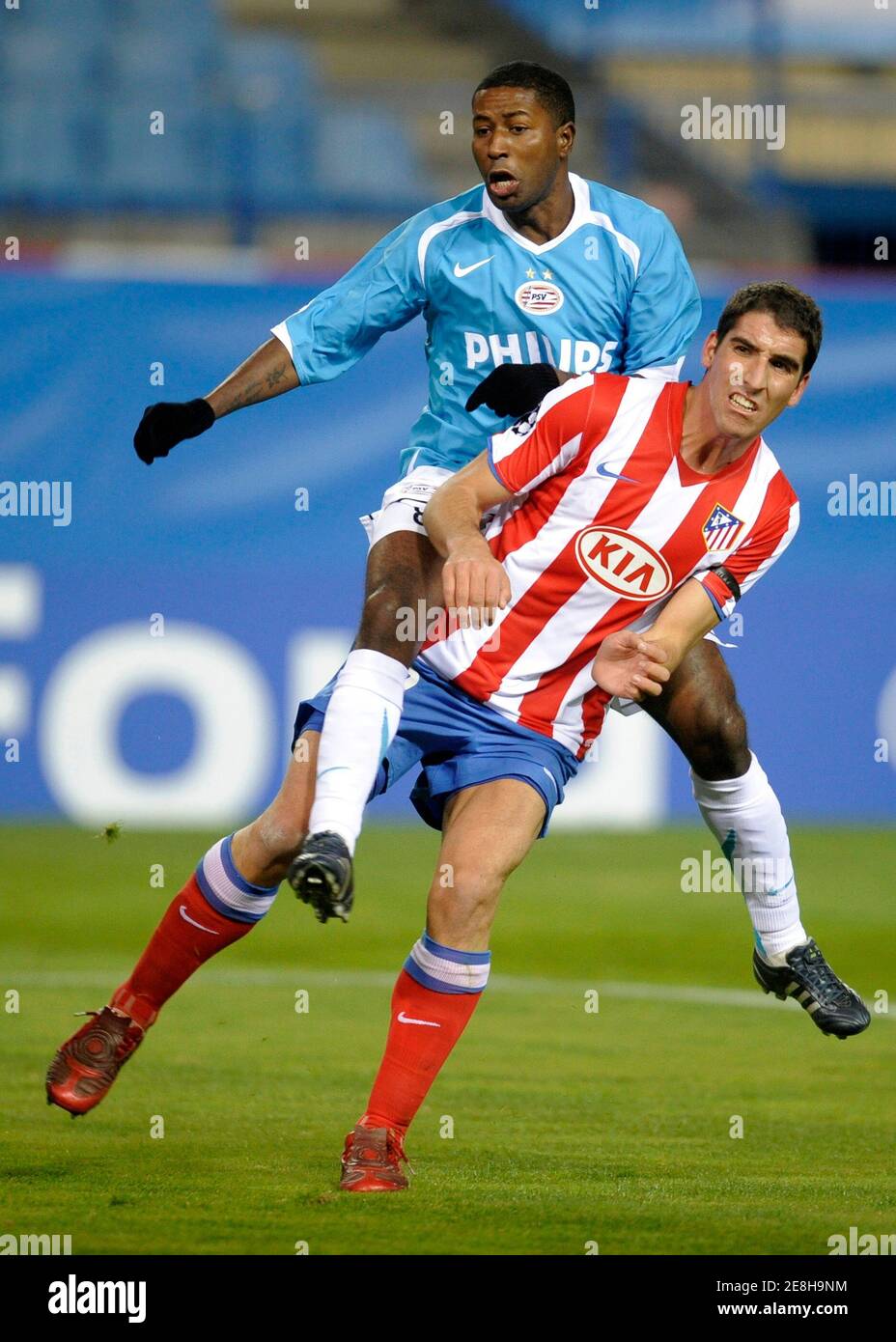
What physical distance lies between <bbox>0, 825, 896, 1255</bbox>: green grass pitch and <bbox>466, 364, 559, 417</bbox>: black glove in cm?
178

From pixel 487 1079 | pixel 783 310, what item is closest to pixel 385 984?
pixel 487 1079

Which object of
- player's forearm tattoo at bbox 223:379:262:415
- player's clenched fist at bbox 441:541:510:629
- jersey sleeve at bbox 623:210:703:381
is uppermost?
jersey sleeve at bbox 623:210:703:381

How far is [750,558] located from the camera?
4883 mm

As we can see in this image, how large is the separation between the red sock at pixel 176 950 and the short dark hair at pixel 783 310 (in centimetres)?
188

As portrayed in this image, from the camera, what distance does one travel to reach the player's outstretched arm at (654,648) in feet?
14.5

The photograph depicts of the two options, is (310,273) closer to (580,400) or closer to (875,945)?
(875,945)

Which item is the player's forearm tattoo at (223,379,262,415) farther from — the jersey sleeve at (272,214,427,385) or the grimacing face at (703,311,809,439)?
the grimacing face at (703,311,809,439)

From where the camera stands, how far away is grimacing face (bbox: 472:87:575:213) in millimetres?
4754

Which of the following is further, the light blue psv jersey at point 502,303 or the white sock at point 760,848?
the white sock at point 760,848

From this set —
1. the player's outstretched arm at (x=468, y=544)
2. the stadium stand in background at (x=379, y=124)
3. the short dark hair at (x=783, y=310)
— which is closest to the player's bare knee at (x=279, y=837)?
Result: the player's outstretched arm at (x=468, y=544)

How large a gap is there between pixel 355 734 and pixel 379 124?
9.64 m

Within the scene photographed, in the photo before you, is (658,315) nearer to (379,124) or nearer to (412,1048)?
(412,1048)

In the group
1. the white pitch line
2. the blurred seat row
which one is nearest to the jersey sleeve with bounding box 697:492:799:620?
the white pitch line

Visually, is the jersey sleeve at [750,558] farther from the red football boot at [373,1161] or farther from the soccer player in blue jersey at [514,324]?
the red football boot at [373,1161]
